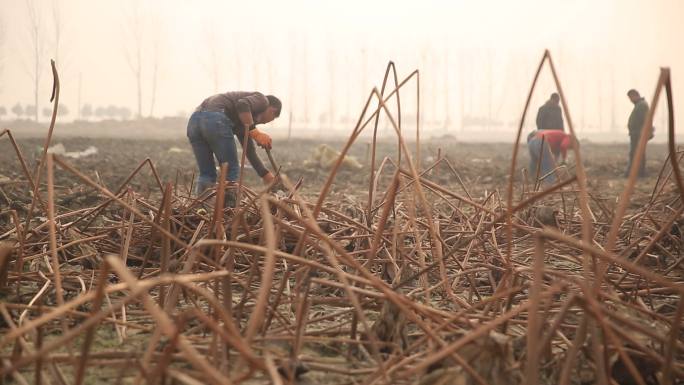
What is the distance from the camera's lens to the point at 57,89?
1.02 m

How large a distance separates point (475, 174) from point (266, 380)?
905cm

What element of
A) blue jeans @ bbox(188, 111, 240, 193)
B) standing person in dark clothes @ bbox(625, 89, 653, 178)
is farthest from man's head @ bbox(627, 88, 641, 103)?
blue jeans @ bbox(188, 111, 240, 193)

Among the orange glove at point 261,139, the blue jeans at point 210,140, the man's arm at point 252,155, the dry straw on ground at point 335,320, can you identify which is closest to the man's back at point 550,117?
the man's arm at point 252,155

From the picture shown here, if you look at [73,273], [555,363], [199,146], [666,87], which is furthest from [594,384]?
[199,146]

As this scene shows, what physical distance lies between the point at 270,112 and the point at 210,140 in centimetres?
51

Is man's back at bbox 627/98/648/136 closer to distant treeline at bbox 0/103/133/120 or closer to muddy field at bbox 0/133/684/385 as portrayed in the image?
muddy field at bbox 0/133/684/385

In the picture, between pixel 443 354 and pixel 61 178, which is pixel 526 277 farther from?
pixel 61 178

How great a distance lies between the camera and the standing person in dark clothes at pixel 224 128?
367cm

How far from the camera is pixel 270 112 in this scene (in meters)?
3.86

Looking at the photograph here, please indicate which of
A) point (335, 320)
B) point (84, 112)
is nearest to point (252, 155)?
point (335, 320)

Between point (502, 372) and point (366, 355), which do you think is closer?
point (502, 372)

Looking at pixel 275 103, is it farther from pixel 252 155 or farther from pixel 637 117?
pixel 637 117

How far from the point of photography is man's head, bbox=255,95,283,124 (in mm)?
3830

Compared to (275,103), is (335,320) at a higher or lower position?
lower
